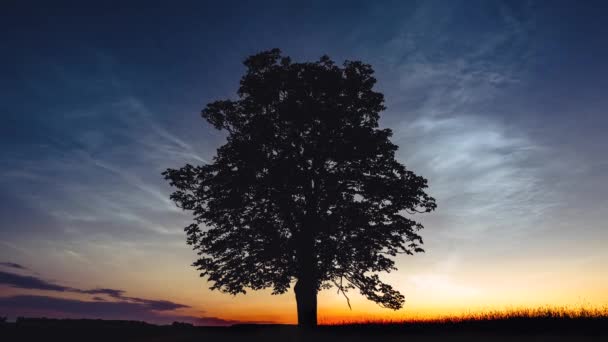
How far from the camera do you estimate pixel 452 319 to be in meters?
22.3

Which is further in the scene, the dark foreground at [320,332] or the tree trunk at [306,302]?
the tree trunk at [306,302]

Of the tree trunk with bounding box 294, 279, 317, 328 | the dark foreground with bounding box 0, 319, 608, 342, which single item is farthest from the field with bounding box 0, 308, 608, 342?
the tree trunk with bounding box 294, 279, 317, 328

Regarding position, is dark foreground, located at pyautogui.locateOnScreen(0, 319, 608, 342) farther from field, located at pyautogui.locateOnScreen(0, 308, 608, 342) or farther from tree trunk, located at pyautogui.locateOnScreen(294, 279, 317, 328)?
tree trunk, located at pyautogui.locateOnScreen(294, 279, 317, 328)

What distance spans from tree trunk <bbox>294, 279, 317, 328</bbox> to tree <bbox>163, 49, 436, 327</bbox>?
5 cm

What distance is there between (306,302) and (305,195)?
5584mm

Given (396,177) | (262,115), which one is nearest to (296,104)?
(262,115)

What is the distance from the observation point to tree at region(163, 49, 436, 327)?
26938mm

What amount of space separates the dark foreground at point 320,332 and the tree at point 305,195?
3478 mm

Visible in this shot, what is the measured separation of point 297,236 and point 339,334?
722 cm

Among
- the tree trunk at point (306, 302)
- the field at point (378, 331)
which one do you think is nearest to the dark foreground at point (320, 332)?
the field at point (378, 331)

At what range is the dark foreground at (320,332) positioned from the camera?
1767cm

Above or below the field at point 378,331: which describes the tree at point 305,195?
above

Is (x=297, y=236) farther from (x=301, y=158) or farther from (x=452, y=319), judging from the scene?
(x=452, y=319)

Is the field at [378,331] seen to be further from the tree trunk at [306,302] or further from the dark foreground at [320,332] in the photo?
the tree trunk at [306,302]
